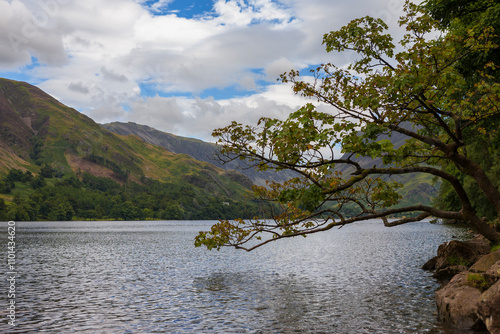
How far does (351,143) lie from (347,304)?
1519 cm

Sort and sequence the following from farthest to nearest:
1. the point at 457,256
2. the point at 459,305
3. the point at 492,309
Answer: the point at 457,256, the point at 459,305, the point at 492,309

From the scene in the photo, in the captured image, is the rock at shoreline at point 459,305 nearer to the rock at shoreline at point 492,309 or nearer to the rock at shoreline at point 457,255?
the rock at shoreline at point 492,309

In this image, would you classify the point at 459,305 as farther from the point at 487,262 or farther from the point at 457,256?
the point at 457,256

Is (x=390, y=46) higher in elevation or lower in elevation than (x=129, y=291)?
higher

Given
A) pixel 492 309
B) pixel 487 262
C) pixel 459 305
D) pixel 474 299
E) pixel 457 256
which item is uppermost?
pixel 487 262

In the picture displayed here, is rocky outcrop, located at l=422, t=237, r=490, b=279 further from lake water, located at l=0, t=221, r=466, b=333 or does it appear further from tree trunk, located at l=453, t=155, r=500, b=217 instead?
tree trunk, located at l=453, t=155, r=500, b=217

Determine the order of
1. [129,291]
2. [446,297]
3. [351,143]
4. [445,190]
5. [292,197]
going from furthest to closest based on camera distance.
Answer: [445,190] < [129,291] < [446,297] < [292,197] < [351,143]

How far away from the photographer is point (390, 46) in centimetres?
2594

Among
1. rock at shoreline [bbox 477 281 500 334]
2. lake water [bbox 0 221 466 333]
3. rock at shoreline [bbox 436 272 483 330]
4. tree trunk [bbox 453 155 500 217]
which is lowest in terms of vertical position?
lake water [bbox 0 221 466 333]

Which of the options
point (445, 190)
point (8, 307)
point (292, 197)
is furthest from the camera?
point (445, 190)

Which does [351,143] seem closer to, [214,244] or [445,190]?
[214,244]

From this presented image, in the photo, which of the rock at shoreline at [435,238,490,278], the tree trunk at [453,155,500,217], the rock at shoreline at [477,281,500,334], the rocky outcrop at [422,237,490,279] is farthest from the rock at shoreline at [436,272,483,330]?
the rock at shoreline at [435,238,490,278]

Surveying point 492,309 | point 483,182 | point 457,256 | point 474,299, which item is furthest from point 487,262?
point 457,256

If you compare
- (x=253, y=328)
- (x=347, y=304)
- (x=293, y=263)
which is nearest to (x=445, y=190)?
(x=293, y=263)
